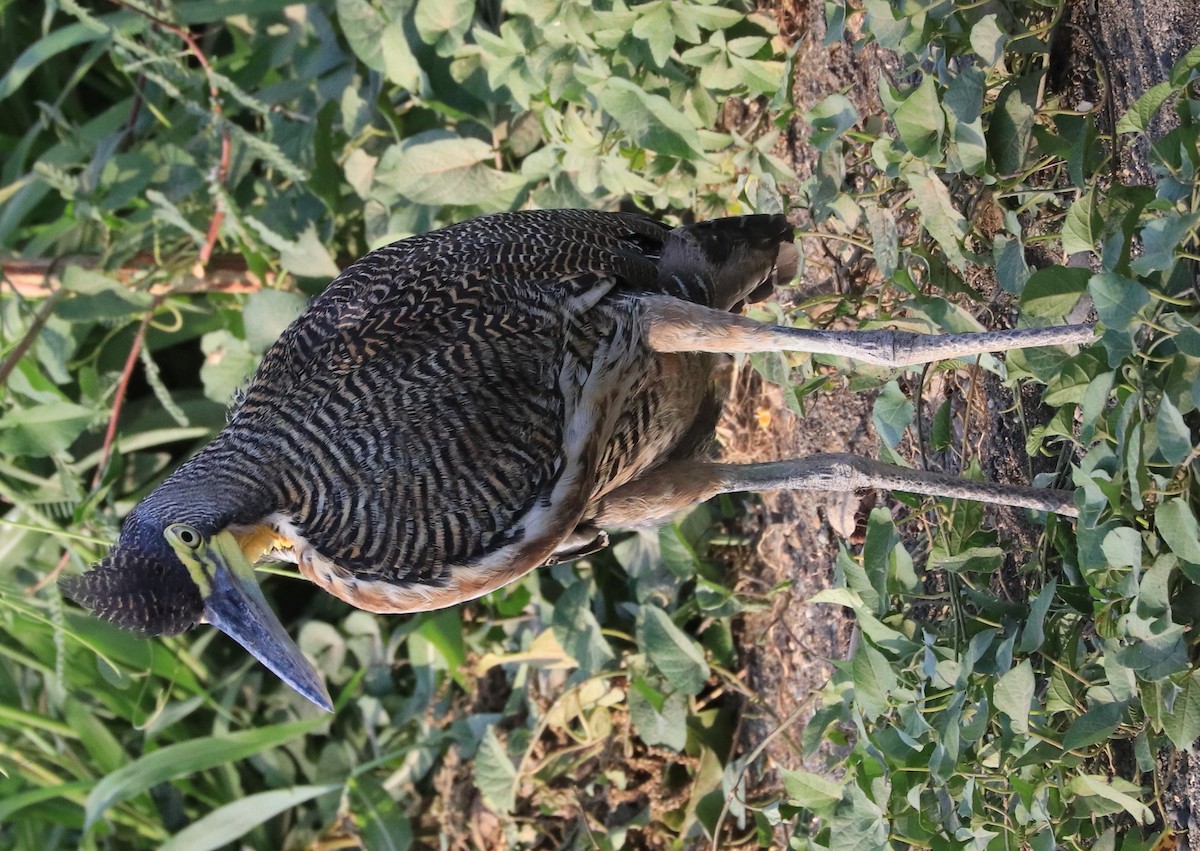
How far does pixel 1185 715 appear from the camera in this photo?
1561mm

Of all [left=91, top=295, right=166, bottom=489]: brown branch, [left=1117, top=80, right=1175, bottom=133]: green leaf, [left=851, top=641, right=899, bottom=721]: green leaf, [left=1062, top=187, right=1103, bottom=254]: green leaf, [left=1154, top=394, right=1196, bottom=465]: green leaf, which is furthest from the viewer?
[left=91, top=295, right=166, bottom=489]: brown branch

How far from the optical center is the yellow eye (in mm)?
1845

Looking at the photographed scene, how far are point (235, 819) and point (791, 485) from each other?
2474 millimetres

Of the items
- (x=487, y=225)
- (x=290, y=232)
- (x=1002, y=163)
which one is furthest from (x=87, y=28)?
(x=1002, y=163)

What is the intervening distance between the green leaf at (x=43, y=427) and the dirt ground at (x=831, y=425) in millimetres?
2074

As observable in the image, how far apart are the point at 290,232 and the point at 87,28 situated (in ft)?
3.04

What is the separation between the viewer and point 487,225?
2518 millimetres

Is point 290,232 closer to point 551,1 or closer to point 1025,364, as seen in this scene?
point 551,1

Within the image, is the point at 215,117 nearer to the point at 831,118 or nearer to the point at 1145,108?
the point at 831,118

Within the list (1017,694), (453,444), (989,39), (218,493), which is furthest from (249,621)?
(989,39)

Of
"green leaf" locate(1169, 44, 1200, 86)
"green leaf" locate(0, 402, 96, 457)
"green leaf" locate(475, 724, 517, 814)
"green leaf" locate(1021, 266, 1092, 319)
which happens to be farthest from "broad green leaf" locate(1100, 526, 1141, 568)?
"green leaf" locate(0, 402, 96, 457)

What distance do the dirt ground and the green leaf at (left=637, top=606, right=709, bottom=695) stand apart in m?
0.23

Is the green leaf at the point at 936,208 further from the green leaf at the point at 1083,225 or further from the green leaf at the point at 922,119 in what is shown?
the green leaf at the point at 1083,225

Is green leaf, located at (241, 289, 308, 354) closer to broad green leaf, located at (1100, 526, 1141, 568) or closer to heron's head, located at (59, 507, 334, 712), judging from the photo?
heron's head, located at (59, 507, 334, 712)
